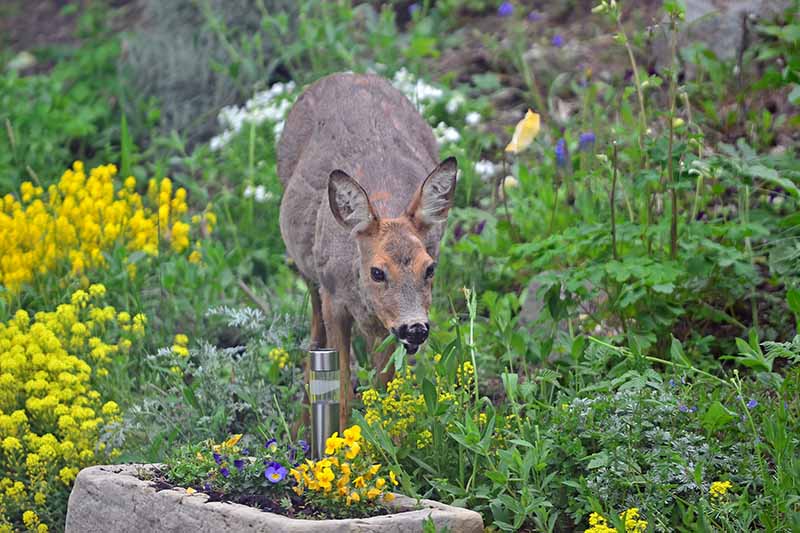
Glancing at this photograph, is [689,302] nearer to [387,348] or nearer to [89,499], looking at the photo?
[387,348]

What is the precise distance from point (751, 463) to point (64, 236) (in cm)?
385

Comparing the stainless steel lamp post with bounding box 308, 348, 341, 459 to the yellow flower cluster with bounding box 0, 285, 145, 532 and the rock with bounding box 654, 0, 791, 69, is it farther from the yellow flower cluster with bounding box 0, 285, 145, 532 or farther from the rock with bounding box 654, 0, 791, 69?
the rock with bounding box 654, 0, 791, 69

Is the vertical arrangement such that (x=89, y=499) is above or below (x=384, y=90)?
below

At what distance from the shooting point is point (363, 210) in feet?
Result: 14.9

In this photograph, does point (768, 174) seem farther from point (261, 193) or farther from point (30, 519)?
point (261, 193)

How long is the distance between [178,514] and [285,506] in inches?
14.9

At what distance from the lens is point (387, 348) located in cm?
486

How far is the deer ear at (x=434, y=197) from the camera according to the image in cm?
454

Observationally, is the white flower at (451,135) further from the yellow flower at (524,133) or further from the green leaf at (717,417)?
the green leaf at (717,417)

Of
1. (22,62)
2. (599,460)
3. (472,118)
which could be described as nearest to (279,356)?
(599,460)

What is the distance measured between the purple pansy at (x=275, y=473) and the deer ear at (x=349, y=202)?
95cm

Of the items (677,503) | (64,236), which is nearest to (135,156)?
(64,236)

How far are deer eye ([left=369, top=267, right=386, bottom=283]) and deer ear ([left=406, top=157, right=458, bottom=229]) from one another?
0.28 metres

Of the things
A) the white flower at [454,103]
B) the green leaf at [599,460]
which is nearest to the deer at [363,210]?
the green leaf at [599,460]
